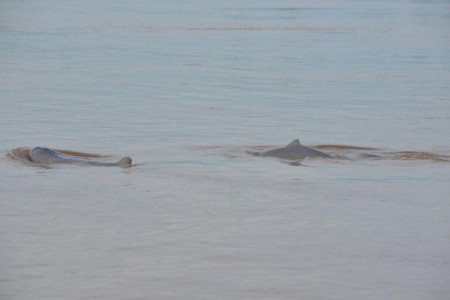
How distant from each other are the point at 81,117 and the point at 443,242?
31.6 ft

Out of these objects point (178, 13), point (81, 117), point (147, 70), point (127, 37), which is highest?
point (178, 13)

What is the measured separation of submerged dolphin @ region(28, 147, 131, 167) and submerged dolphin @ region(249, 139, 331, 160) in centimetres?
202

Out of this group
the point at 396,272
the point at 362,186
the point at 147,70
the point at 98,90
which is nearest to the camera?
the point at 396,272

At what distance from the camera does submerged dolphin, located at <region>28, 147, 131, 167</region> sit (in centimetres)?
1389

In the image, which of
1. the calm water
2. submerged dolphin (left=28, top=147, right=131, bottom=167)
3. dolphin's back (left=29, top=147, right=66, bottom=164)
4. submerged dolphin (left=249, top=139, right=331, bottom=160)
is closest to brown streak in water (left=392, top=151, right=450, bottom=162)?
the calm water

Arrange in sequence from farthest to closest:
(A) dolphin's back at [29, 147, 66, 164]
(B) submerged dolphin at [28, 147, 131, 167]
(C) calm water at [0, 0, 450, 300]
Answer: (A) dolphin's back at [29, 147, 66, 164], (B) submerged dolphin at [28, 147, 131, 167], (C) calm water at [0, 0, 450, 300]

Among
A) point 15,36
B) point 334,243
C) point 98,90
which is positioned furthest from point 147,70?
point 334,243

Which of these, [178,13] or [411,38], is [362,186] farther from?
[178,13]

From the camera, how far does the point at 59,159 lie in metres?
14.1

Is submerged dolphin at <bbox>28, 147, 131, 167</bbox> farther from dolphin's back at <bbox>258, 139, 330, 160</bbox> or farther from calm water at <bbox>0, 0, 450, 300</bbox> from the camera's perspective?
dolphin's back at <bbox>258, 139, 330, 160</bbox>

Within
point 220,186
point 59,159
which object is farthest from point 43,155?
point 220,186

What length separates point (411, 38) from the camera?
4394 centimetres

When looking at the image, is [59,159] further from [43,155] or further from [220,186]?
[220,186]

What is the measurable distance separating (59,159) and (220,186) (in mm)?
2407
